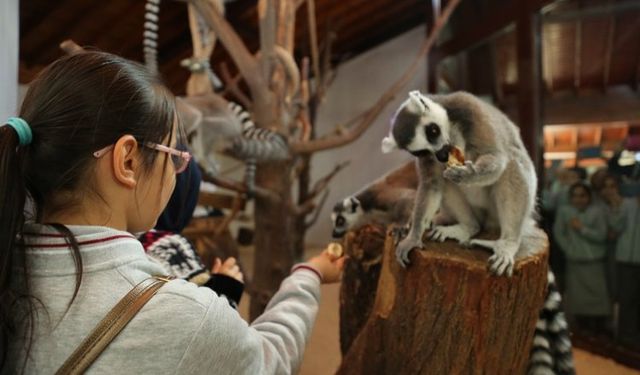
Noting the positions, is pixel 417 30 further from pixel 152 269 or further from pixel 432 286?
pixel 152 269

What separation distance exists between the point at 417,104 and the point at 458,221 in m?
0.43

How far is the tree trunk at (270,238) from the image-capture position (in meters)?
3.00

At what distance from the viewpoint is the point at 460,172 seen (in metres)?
1.15

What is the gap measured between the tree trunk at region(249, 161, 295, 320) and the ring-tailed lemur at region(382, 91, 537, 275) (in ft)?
5.59

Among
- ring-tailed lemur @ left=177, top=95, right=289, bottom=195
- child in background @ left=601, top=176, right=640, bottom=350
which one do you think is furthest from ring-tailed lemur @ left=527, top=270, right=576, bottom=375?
child in background @ left=601, top=176, right=640, bottom=350

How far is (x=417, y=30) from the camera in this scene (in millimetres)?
5148

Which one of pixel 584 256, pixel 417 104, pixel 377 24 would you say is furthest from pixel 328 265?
pixel 377 24

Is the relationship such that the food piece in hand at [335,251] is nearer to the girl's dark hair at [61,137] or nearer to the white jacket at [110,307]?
the white jacket at [110,307]

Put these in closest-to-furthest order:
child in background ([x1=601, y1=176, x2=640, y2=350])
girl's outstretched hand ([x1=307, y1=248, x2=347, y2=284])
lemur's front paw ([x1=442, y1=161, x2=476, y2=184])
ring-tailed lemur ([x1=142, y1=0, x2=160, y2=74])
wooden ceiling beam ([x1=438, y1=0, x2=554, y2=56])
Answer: lemur's front paw ([x1=442, y1=161, x2=476, y2=184]) < girl's outstretched hand ([x1=307, y1=248, x2=347, y2=284]) < ring-tailed lemur ([x1=142, y1=0, x2=160, y2=74]) < child in background ([x1=601, y1=176, x2=640, y2=350]) < wooden ceiling beam ([x1=438, y1=0, x2=554, y2=56])

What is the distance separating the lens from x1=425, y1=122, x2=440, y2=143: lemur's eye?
125cm

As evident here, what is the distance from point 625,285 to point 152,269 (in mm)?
3449

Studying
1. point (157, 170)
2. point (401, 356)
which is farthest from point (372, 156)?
point (157, 170)

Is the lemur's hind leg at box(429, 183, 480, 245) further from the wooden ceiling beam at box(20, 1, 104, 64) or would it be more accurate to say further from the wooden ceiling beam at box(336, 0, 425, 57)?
the wooden ceiling beam at box(336, 0, 425, 57)

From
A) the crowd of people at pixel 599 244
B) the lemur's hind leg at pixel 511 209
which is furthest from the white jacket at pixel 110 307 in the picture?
the crowd of people at pixel 599 244
